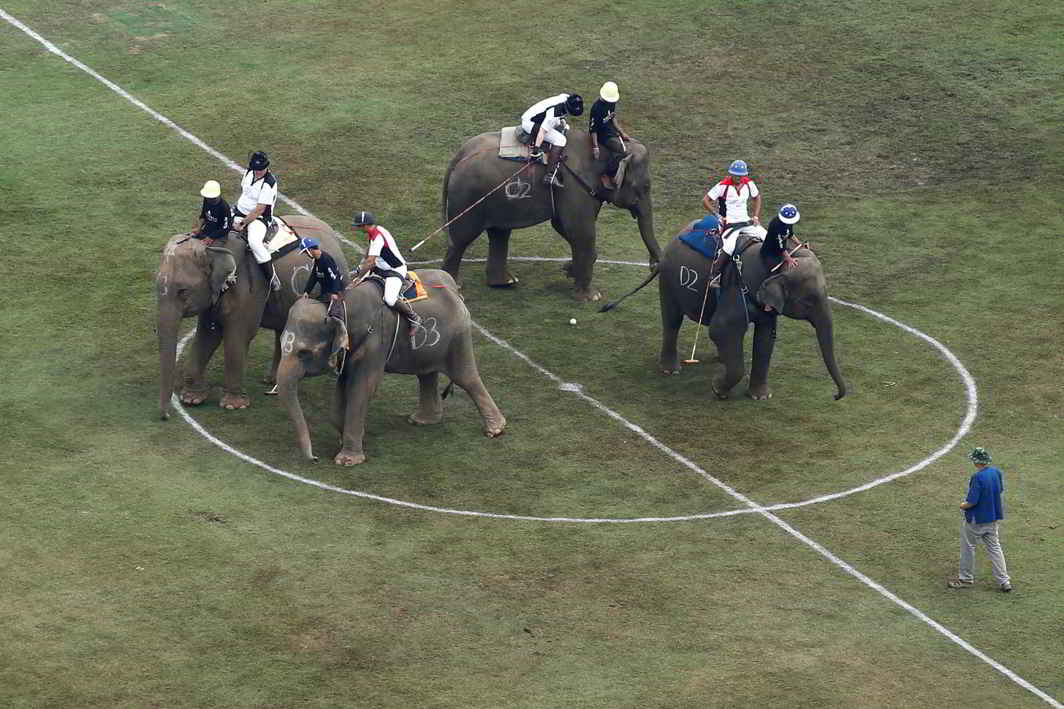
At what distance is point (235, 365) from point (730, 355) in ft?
26.1

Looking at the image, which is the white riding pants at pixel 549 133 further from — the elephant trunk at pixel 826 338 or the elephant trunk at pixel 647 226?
the elephant trunk at pixel 826 338

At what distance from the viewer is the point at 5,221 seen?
39.6 metres

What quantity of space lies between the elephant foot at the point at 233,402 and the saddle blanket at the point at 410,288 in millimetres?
3267

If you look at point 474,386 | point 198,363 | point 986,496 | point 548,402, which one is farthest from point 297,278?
point 986,496

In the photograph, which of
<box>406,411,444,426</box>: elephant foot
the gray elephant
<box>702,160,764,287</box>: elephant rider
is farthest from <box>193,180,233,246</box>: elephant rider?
<box>702,160,764,287</box>: elephant rider

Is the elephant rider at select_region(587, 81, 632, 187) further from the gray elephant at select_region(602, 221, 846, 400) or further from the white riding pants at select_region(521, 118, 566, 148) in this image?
the gray elephant at select_region(602, 221, 846, 400)

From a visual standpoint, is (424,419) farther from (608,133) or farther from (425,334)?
(608,133)

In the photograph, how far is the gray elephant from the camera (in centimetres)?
3272

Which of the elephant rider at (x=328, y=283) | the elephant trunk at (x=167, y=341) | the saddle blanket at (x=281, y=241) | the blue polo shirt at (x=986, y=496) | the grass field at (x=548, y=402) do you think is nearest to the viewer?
the grass field at (x=548, y=402)

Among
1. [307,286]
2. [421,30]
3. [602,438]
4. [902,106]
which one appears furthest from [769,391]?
[421,30]

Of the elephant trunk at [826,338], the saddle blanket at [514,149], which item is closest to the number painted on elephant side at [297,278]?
the saddle blanket at [514,149]

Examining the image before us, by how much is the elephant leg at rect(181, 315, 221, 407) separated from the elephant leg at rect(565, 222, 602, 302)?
742cm

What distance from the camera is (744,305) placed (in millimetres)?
33344

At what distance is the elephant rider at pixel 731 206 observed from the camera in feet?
110
